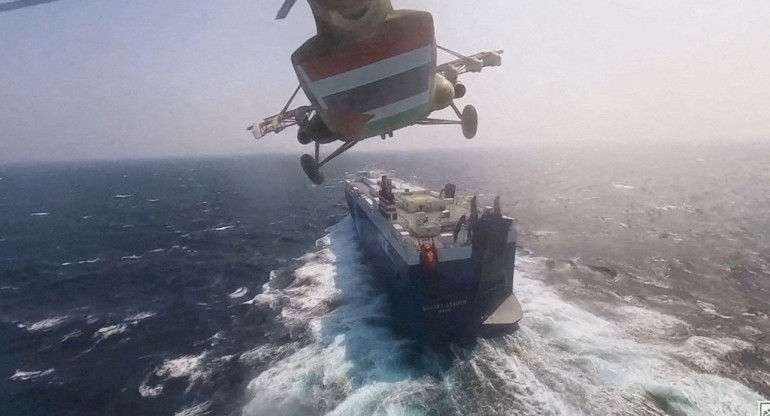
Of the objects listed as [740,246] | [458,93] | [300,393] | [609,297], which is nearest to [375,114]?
[458,93]

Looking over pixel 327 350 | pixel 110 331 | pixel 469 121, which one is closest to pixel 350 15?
pixel 469 121

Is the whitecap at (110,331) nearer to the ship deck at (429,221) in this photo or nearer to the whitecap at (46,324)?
the whitecap at (46,324)

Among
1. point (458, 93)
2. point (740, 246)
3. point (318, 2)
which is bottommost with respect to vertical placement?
point (740, 246)

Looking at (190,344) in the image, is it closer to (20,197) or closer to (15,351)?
(15,351)

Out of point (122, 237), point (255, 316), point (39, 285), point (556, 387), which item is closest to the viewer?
point (556, 387)

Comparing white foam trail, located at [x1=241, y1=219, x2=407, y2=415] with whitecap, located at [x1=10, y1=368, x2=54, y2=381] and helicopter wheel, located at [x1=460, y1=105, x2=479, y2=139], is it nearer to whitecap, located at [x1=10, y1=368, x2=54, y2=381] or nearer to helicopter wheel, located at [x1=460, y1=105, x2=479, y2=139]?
whitecap, located at [x1=10, y1=368, x2=54, y2=381]

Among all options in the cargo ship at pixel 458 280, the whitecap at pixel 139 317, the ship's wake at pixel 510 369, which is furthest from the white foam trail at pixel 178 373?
the cargo ship at pixel 458 280

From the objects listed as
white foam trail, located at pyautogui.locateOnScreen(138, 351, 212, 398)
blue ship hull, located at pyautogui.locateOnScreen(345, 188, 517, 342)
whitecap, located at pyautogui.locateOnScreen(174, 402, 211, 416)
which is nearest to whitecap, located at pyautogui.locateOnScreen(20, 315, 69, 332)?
white foam trail, located at pyautogui.locateOnScreen(138, 351, 212, 398)
